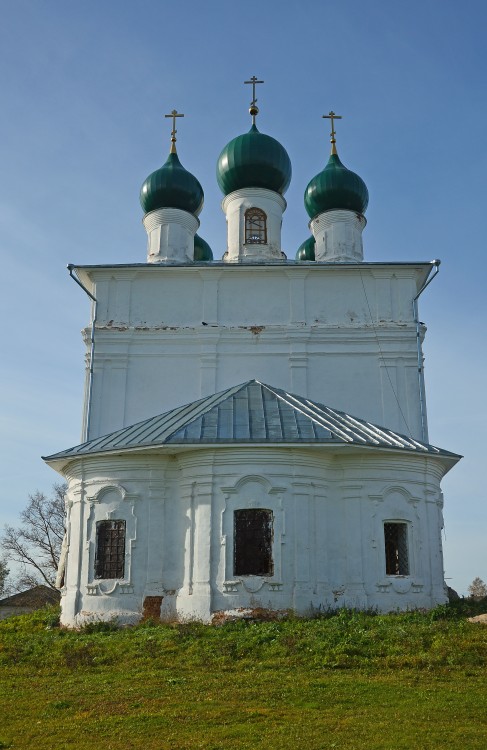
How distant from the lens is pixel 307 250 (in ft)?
75.2

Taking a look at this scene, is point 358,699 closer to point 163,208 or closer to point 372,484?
point 372,484

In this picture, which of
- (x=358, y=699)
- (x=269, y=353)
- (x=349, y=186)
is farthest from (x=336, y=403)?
(x=358, y=699)

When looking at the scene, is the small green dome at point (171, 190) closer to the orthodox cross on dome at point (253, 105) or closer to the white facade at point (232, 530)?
the orthodox cross on dome at point (253, 105)

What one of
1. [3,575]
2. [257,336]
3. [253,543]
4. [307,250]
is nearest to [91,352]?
[257,336]

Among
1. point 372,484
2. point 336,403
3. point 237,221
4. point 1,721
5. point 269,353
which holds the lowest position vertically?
point 1,721

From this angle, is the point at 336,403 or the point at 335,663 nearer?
the point at 335,663

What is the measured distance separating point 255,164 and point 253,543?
1045cm

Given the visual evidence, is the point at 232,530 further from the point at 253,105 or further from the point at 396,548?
the point at 253,105

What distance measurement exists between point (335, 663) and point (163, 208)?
13.4 meters

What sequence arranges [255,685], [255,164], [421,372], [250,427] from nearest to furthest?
[255,685], [250,427], [421,372], [255,164]

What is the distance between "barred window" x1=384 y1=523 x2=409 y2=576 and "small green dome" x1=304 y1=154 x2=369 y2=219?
31.2 ft

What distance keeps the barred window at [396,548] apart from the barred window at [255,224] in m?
8.94

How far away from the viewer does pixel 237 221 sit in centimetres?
1839

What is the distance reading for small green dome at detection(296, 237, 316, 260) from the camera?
22.7 metres
